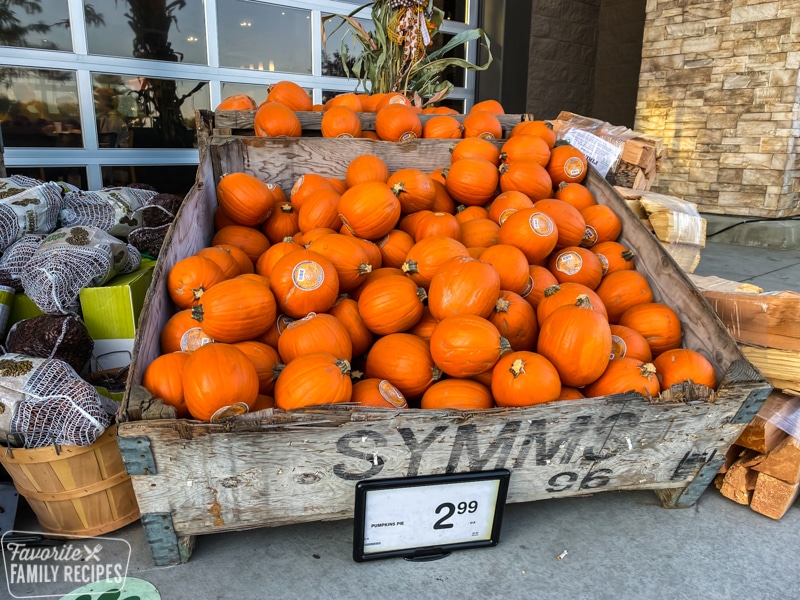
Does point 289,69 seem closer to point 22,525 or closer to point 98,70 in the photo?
point 98,70

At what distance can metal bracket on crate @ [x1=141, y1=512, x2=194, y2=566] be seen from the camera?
4.50ft

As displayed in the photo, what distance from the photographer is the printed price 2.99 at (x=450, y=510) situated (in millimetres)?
1477

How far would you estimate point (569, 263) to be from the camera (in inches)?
76.5

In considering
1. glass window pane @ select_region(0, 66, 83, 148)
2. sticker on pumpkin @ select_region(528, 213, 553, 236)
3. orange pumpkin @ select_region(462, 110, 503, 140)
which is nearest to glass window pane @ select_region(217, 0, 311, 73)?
glass window pane @ select_region(0, 66, 83, 148)

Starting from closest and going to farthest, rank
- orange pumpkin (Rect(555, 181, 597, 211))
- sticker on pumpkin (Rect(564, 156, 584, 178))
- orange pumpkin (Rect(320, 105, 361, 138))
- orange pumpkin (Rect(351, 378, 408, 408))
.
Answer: orange pumpkin (Rect(351, 378, 408, 408)) < orange pumpkin (Rect(555, 181, 597, 211)) < sticker on pumpkin (Rect(564, 156, 584, 178)) < orange pumpkin (Rect(320, 105, 361, 138))

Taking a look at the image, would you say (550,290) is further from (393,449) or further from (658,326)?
(393,449)

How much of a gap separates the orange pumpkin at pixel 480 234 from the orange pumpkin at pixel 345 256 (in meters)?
0.46

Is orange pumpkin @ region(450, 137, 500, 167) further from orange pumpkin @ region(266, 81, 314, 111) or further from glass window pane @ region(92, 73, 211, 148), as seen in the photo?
glass window pane @ region(92, 73, 211, 148)

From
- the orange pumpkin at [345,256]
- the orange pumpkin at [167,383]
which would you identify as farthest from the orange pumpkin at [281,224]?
the orange pumpkin at [167,383]

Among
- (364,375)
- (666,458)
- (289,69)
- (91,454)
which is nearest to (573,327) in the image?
(666,458)

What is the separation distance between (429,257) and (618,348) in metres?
0.67

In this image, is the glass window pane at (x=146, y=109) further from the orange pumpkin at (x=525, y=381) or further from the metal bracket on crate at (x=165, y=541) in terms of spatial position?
the orange pumpkin at (x=525, y=381)

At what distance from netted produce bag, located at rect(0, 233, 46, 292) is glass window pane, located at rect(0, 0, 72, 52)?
9.27 feet

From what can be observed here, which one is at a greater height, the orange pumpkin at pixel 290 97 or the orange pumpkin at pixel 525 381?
the orange pumpkin at pixel 290 97
